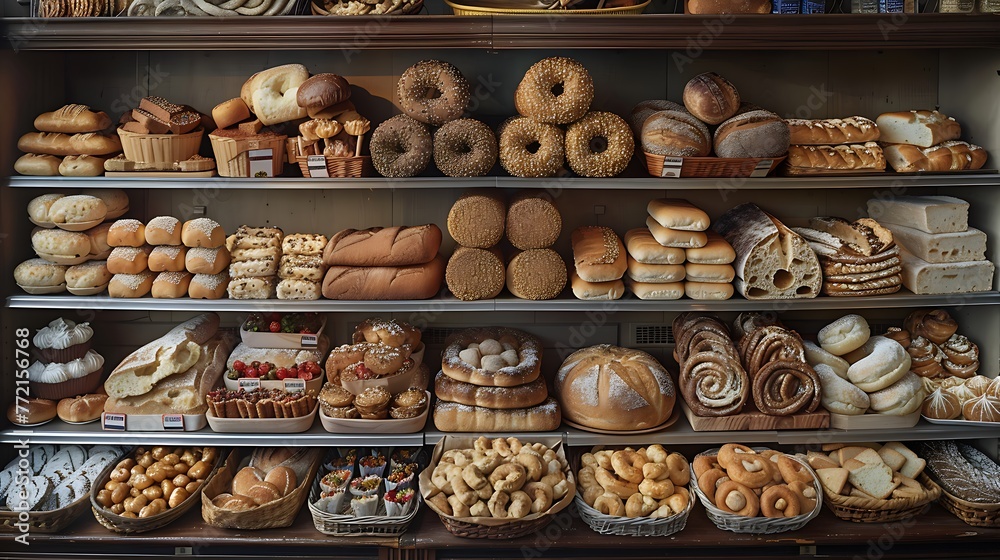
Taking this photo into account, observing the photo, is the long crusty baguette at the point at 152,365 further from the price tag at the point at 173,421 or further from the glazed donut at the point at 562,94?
the glazed donut at the point at 562,94

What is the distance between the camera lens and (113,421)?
3.56 meters

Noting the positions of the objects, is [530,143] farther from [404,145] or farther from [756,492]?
[756,492]

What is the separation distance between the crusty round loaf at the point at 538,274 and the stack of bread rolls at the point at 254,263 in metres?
1.16

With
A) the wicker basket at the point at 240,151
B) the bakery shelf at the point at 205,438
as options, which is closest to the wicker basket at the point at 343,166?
the wicker basket at the point at 240,151

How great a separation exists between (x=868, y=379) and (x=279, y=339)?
9.36ft

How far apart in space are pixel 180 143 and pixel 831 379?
3267mm

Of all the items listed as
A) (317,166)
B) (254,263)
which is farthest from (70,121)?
(317,166)

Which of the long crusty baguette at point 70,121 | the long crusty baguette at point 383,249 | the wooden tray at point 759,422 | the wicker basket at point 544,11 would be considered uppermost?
the wicker basket at point 544,11

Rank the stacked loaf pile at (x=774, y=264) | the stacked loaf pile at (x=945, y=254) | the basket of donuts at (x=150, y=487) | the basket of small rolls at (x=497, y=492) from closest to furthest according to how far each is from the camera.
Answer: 1. the basket of small rolls at (x=497, y=492)
2. the basket of donuts at (x=150, y=487)
3. the stacked loaf pile at (x=774, y=264)
4. the stacked loaf pile at (x=945, y=254)

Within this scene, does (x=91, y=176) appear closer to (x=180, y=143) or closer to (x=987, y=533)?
(x=180, y=143)

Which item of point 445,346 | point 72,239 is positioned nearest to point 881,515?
point 445,346

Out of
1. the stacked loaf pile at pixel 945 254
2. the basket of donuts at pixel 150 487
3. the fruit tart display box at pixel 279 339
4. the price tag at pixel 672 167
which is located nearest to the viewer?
the basket of donuts at pixel 150 487

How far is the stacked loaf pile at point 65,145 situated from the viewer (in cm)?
355

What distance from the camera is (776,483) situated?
3424 millimetres
